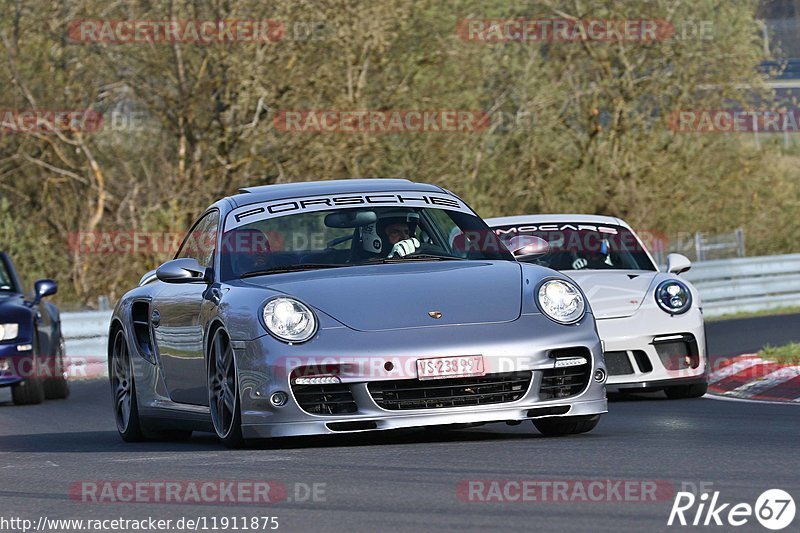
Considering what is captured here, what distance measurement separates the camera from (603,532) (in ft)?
17.6

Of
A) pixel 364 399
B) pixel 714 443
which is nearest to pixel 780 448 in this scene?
pixel 714 443

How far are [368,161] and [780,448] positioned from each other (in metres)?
19.6

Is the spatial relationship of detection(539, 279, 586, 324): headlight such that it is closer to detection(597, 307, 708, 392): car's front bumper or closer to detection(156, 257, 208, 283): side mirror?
detection(156, 257, 208, 283): side mirror

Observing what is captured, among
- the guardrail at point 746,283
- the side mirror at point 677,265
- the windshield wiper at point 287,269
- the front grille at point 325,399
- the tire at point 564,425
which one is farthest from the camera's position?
the guardrail at point 746,283

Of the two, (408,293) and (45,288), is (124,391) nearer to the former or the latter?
(408,293)

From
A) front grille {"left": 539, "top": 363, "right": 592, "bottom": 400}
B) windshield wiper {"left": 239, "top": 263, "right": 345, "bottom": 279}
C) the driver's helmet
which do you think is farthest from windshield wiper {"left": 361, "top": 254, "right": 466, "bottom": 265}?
front grille {"left": 539, "top": 363, "right": 592, "bottom": 400}

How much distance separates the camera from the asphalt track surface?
5.83 metres

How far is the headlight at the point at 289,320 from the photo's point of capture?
789 cm

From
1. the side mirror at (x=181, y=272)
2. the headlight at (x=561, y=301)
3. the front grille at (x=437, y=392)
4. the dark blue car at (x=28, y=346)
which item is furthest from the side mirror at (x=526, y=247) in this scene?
the dark blue car at (x=28, y=346)

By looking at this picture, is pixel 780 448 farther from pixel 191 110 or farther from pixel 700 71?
pixel 700 71

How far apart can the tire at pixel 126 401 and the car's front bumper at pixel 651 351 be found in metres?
3.05

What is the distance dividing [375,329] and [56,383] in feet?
26.6

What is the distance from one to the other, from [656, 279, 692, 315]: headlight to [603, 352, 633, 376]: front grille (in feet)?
1.62

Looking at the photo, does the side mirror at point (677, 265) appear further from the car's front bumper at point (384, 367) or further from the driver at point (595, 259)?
the car's front bumper at point (384, 367)
